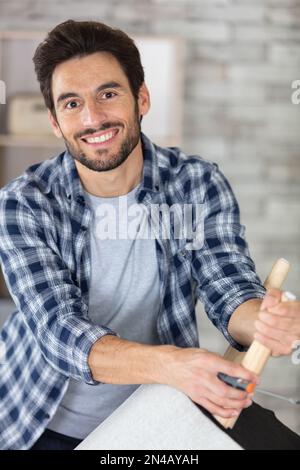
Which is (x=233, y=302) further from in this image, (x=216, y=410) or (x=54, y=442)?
(x=54, y=442)

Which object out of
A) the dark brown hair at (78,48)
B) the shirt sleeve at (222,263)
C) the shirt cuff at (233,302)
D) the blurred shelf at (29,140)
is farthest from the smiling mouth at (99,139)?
the blurred shelf at (29,140)

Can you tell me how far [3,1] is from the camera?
299 cm

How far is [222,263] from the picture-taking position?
1389 millimetres

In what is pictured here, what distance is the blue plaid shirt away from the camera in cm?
128

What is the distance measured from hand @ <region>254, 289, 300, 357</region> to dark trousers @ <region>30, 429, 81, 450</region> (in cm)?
59

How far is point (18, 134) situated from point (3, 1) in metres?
0.61

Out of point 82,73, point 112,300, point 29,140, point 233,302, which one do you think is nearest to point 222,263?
point 233,302

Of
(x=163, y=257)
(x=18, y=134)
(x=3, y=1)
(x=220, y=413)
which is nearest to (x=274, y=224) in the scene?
(x=18, y=134)

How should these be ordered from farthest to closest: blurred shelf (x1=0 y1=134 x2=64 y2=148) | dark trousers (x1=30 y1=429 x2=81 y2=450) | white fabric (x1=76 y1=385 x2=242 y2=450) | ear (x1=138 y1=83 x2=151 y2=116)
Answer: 1. blurred shelf (x1=0 y1=134 x2=64 y2=148)
2. ear (x1=138 y1=83 x2=151 y2=116)
3. dark trousers (x1=30 y1=429 x2=81 y2=450)
4. white fabric (x1=76 y1=385 x2=242 y2=450)

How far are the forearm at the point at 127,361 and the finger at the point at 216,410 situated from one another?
0.07 meters

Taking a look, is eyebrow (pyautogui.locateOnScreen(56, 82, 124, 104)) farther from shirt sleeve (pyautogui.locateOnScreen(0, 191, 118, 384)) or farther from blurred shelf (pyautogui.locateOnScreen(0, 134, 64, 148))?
blurred shelf (pyautogui.locateOnScreen(0, 134, 64, 148))

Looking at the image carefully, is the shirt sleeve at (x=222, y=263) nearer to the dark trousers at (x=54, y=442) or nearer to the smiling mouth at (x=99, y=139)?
the smiling mouth at (x=99, y=139)

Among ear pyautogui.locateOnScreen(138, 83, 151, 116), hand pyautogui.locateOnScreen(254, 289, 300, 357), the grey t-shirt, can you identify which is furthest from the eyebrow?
hand pyautogui.locateOnScreen(254, 289, 300, 357)

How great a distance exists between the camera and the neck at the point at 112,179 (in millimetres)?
1501
